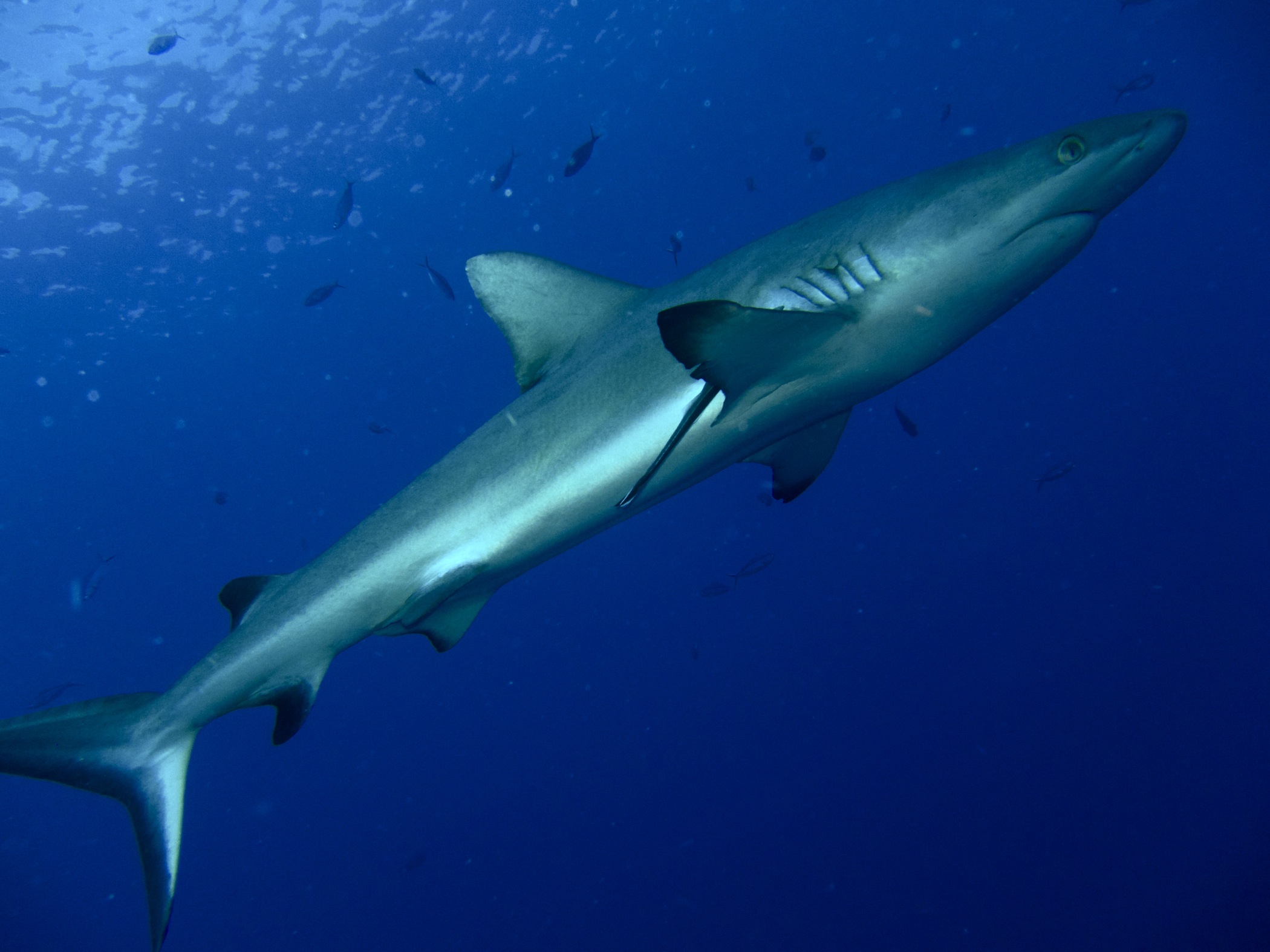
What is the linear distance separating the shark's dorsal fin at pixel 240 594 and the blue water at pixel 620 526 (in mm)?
23445

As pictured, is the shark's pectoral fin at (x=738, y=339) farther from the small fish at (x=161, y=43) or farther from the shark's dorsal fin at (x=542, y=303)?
the small fish at (x=161, y=43)

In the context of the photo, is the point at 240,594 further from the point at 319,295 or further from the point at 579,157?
the point at 319,295

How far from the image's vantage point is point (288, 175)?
31547 millimetres

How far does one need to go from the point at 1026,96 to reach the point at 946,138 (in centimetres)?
514

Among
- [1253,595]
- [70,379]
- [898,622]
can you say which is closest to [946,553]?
[898,622]

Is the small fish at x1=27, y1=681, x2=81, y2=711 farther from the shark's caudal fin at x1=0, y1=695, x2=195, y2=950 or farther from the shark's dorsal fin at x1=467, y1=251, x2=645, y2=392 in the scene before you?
the shark's dorsal fin at x1=467, y1=251, x2=645, y2=392

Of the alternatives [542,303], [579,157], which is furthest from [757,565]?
[542,303]

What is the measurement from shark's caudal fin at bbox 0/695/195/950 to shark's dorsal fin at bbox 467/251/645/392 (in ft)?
7.92

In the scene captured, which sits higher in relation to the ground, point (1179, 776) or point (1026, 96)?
point (1026, 96)

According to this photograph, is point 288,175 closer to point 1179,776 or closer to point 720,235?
point 720,235

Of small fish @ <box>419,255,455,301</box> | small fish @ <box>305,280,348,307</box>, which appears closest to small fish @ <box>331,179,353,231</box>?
small fish @ <box>305,280,348,307</box>

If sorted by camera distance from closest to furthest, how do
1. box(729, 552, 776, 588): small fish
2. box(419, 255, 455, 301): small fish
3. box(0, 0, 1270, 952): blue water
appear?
1. box(419, 255, 455, 301): small fish
2. box(729, 552, 776, 588): small fish
3. box(0, 0, 1270, 952): blue water

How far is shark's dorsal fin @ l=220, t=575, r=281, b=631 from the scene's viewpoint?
3316mm

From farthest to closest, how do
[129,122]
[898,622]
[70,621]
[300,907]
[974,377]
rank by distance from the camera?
[974,377]
[70,621]
[898,622]
[300,907]
[129,122]
